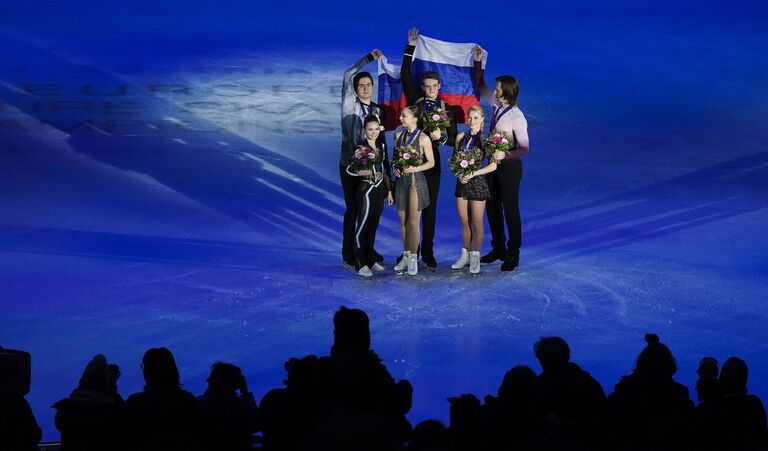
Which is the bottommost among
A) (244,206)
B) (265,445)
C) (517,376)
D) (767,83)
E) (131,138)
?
(265,445)

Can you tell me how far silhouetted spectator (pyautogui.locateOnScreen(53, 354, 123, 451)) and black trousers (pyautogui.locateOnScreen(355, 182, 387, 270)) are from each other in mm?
4998

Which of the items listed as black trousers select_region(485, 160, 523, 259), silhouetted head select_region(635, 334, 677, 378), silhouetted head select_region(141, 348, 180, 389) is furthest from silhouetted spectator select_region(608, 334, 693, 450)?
black trousers select_region(485, 160, 523, 259)

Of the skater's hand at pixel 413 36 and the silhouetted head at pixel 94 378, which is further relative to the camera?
the skater's hand at pixel 413 36

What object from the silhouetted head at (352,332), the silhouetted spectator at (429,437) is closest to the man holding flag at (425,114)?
the silhouetted head at (352,332)

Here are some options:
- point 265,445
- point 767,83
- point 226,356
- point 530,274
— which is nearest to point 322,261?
point 530,274

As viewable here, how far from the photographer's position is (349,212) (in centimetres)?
1022

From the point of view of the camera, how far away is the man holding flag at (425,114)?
33.0ft

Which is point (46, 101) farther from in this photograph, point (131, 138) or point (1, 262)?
point (1, 262)

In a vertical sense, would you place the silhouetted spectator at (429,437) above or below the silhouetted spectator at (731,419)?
below

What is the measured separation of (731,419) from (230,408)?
2.23 m

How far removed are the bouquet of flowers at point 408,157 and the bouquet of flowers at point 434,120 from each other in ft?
0.93

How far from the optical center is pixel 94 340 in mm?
8023

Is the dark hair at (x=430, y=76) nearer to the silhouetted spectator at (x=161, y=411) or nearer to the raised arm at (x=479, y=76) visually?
the raised arm at (x=479, y=76)

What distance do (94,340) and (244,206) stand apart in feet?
13.8
